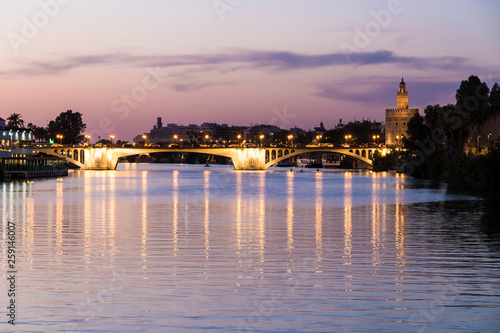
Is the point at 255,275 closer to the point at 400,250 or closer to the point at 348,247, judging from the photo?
the point at 348,247

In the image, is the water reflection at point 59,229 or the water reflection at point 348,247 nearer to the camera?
the water reflection at point 348,247

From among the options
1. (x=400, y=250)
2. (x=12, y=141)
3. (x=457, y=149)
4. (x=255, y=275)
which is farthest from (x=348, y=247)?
(x=12, y=141)

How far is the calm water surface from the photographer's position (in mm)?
18266

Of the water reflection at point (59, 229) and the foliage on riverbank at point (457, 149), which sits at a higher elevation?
the foliage on riverbank at point (457, 149)

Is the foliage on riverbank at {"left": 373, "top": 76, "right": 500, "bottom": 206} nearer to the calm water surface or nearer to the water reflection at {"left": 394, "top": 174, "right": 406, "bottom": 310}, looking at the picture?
the water reflection at {"left": 394, "top": 174, "right": 406, "bottom": 310}

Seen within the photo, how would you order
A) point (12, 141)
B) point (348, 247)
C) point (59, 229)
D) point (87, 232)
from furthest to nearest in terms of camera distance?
point (12, 141) → point (59, 229) → point (87, 232) → point (348, 247)

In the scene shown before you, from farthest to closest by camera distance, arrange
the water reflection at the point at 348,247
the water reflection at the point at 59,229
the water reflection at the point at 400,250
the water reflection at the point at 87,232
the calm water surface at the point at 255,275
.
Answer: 1. the water reflection at the point at 59,229
2. the water reflection at the point at 87,232
3. the water reflection at the point at 348,247
4. the water reflection at the point at 400,250
5. the calm water surface at the point at 255,275

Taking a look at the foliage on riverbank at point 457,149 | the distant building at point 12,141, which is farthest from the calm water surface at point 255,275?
the distant building at point 12,141

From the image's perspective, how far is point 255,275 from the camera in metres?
24.6

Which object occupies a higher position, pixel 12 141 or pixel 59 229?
pixel 12 141

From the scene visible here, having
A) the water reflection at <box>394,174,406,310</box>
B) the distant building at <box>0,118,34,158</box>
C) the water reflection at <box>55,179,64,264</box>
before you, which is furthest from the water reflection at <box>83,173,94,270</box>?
the distant building at <box>0,118,34,158</box>

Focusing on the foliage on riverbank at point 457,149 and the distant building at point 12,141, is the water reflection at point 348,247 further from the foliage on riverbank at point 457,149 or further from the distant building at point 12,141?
the distant building at point 12,141

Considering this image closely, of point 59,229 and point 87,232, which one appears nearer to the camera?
point 87,232

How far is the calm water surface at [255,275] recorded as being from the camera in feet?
59.9
